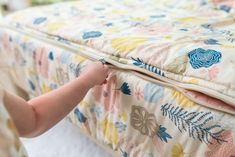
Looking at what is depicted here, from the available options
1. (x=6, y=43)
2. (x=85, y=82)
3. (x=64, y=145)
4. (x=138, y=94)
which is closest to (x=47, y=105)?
(x=85, y=82)

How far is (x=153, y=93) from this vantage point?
732mm

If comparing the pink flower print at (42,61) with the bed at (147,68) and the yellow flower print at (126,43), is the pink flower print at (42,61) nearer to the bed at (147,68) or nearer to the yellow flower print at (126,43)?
the bed at (147,68)

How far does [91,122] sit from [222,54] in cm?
49

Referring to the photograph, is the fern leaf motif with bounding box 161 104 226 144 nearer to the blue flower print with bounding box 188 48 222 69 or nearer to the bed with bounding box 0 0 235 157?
the bed with bounding box 0 0 235 157

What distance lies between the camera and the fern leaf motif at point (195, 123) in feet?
1.97

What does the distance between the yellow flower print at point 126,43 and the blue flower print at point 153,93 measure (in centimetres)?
14

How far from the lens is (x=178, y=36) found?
0.86 meters

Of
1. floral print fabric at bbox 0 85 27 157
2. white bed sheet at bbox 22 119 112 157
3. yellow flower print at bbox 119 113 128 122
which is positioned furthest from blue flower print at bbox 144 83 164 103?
white bed sheet at bbox 22 119 112 157

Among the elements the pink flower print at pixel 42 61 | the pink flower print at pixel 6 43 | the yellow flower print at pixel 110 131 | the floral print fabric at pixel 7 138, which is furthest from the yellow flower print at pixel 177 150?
the pink flower print at pixel 6 43

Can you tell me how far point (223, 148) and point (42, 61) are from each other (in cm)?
80

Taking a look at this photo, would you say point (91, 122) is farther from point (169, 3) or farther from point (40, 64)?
point (169, 3)

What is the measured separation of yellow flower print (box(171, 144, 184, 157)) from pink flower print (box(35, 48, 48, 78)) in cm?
64

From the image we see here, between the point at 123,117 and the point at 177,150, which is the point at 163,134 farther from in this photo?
the point at 123,117

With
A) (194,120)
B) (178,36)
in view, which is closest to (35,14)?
(178,36)
